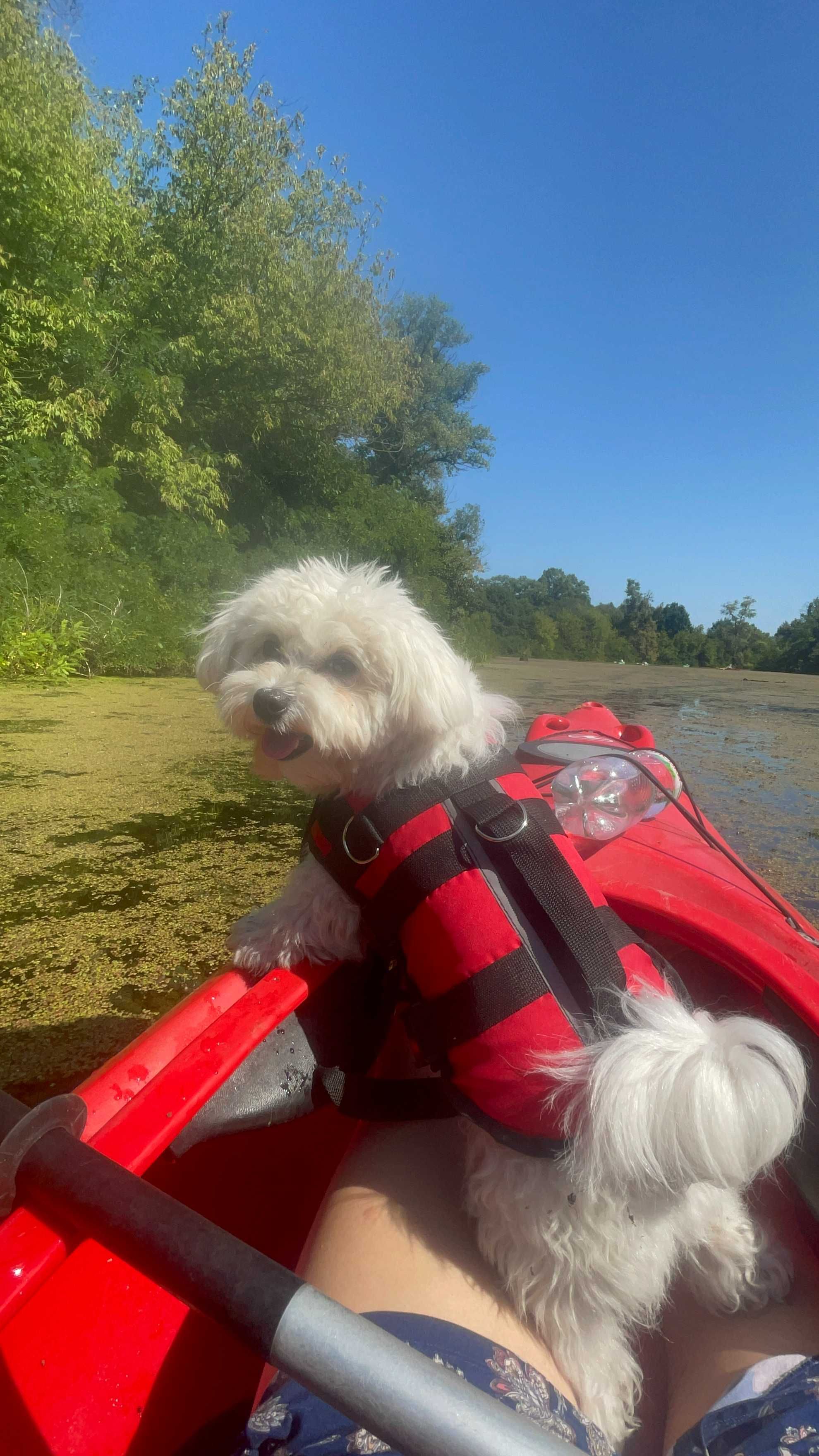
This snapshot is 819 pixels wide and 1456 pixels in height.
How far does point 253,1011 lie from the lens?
923mm

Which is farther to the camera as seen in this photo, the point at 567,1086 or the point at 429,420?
the point at 429,420

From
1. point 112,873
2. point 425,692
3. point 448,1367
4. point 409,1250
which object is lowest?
point 112,873

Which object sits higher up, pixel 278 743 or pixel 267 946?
pixel 278 743

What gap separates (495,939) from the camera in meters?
0.92

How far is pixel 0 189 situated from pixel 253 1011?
10.1 meters

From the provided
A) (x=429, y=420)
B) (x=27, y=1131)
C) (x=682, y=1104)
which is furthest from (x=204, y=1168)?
(x=429, y=420)

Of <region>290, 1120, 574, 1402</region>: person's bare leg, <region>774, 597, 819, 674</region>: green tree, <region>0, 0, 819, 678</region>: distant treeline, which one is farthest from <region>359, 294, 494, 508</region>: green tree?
<region>290, 1120, 574, 1402</region>: person's bare leg

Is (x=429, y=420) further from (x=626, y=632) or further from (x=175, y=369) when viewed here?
(x=626, y=632)

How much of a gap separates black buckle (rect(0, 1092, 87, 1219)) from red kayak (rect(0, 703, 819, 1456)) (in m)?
0.03

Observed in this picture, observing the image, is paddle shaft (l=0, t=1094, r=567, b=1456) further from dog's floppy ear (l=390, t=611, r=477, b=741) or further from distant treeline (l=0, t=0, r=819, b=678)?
distant treeline (l=0, t=0, r=819, b=678)

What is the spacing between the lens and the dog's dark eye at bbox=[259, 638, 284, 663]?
4.55 ft

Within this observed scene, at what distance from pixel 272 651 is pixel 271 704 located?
0.60 feet

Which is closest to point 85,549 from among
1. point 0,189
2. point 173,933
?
point 0,189

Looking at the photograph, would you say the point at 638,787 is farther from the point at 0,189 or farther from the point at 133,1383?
the point at 0,189
